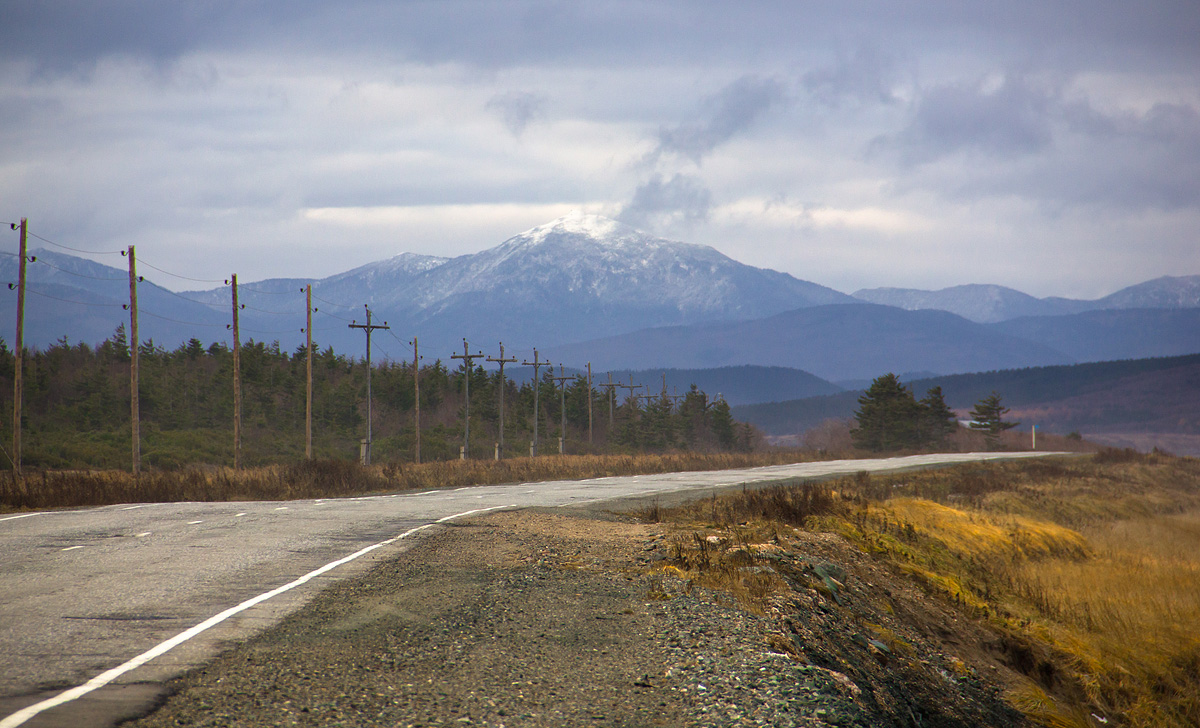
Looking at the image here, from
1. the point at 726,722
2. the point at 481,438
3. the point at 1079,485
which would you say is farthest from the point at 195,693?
the point at 481,438

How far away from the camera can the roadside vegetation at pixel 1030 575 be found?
12805 mm

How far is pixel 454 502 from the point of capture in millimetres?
23297

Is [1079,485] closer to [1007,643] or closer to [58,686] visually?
[1007,643]

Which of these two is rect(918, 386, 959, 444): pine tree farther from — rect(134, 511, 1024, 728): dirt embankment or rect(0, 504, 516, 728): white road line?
rect(0, 504, 516, 728): white road line

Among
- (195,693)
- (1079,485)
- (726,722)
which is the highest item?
(195,693)

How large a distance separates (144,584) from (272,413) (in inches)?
3402

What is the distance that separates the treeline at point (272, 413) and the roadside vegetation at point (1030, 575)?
48.6m

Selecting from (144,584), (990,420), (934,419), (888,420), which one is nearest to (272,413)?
(888,420)

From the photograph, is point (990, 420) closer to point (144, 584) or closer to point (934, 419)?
point (934, 419)

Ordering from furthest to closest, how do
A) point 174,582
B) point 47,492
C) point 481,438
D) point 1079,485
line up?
1. point 481,438
2. point 1079,485
3. point 47,492
4. point 174,582

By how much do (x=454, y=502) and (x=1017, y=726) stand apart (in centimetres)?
1553

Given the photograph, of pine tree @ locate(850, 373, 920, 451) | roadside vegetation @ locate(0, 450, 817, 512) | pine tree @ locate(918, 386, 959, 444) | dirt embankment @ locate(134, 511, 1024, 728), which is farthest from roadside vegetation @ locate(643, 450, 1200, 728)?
pine tree @ locate(918, 386, 959, 444)

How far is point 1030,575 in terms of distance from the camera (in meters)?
21.7

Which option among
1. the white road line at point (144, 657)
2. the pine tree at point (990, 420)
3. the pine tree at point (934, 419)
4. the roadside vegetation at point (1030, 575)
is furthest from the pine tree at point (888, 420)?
the white road line at point (144, 657)
